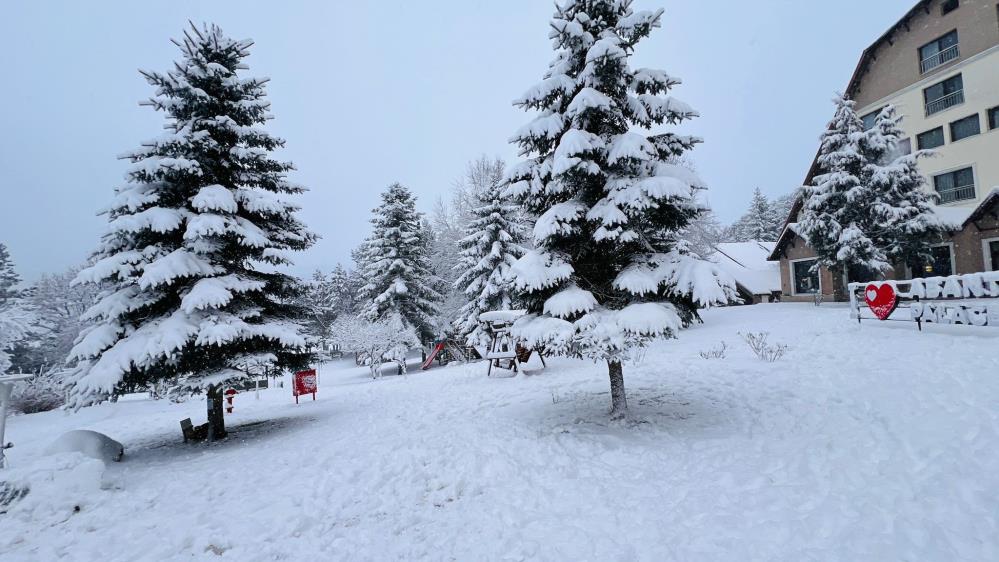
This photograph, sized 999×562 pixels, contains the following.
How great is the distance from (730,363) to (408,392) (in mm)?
9242

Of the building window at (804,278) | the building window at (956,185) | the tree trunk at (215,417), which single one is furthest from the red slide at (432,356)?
the building window at (956,185)

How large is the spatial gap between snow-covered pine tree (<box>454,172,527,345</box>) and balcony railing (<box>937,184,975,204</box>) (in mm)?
22841

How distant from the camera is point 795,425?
6238 millimetres

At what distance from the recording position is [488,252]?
2245 centimetres

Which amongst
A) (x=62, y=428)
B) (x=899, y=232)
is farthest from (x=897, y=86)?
(x=62, y=428)

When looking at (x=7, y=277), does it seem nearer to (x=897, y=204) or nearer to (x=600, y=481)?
(x=600, y=481)

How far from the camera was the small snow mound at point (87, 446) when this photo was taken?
262 inches

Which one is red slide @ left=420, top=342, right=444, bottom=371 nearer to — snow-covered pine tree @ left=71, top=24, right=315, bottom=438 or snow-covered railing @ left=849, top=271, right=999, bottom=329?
snow-covered pine tree @ left=71, top=24, right=315, bottom=438

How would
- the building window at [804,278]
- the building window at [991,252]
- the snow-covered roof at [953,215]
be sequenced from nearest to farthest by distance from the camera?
the building window at [991,252]
the snow-covered roof at [953,215]
the building window at [804,278]

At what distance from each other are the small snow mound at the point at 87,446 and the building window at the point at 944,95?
3628 centimetres

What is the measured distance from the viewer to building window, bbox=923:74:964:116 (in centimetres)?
2152

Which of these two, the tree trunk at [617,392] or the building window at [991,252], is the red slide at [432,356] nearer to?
the tree trunk at [617,392]

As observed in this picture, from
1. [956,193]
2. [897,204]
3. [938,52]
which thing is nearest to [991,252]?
[956,193]

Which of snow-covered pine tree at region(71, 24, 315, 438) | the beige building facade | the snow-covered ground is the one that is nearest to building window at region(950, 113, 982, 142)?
the beige building facade
